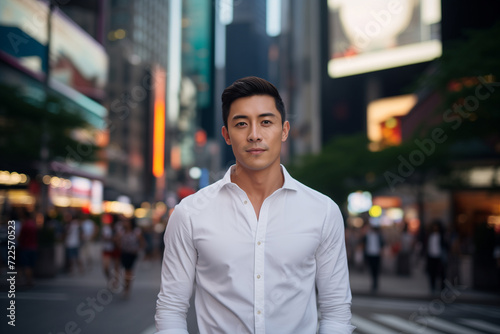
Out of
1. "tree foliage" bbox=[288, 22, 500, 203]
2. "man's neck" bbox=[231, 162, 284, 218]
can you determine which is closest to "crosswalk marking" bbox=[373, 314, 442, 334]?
"tree foliage" bbox=[288, 22, 500, 203]

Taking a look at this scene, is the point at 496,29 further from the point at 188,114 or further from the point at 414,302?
the point at 188,114

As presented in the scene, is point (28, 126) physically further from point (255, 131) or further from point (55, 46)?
point (255, 131)

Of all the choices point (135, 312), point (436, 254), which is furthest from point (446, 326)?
point (135, 312)

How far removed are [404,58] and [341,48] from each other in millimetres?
9378

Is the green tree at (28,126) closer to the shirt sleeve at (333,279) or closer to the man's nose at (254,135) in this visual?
the man's nose at (254,135)

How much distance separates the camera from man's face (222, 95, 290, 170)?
210 centimetres

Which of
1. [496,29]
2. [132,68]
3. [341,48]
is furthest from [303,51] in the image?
[496,29]

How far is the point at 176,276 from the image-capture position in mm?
2053

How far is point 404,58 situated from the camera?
50.5 meters

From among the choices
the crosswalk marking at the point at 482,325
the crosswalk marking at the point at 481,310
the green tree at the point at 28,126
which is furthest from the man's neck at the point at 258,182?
the green tree at the point at 28,126

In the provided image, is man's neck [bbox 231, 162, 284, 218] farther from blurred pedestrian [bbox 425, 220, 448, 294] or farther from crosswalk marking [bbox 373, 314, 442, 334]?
blurred pedestrian [bbox 425, 220, 448, 294]

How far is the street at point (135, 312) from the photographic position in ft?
26.2

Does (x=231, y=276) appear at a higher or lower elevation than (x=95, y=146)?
lower

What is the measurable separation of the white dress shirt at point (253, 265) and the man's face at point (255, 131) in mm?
158
